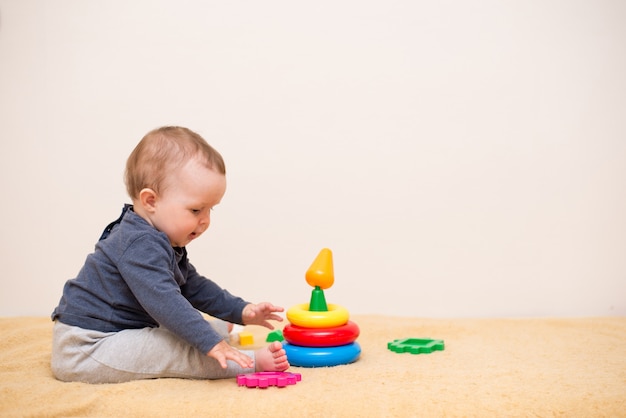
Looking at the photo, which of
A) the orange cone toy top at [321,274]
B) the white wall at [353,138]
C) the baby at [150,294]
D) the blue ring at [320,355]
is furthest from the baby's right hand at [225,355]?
the white wall at [353,138]

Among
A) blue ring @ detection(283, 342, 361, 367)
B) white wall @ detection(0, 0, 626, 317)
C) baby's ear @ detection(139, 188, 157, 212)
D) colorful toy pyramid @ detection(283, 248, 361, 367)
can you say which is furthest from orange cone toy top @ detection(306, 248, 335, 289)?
white wall @ detection(0, 0, 626, 317)

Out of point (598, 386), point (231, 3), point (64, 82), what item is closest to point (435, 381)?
point (598, 386)

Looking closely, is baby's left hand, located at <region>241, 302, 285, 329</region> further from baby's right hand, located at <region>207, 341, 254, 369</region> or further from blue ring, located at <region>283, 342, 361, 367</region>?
baby's right hand, located at <region>207, 341, 254, 369</region>

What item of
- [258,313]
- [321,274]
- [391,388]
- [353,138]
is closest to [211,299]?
[258,313]

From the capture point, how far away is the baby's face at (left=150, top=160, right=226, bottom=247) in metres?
1.25

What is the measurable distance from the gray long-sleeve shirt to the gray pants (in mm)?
35

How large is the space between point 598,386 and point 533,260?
0.94 metres

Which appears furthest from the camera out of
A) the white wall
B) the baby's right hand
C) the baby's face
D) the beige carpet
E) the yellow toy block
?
the white wall

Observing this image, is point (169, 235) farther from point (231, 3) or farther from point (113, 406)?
point (231, 3)

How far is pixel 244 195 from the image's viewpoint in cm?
199

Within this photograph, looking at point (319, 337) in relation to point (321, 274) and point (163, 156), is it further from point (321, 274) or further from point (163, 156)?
point (163, 156)

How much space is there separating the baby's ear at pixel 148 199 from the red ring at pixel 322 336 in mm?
394

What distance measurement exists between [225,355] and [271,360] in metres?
0.10

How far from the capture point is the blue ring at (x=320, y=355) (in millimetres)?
1330
